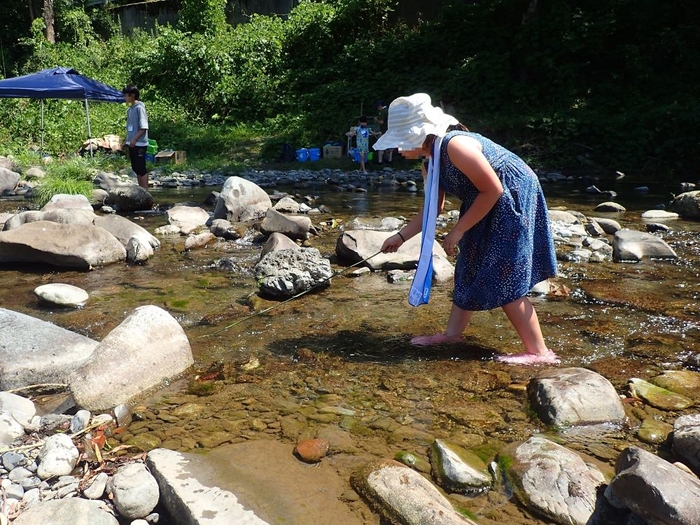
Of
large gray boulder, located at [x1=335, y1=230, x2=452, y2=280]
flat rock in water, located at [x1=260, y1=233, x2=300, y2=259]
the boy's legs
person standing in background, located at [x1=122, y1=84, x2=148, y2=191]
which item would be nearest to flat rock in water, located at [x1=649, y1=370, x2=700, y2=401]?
large gray boulder, located at [x1=335, y1=230, x2=452, y2=280]

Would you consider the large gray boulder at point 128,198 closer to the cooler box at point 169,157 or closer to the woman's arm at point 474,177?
the cooler box at point 169,157

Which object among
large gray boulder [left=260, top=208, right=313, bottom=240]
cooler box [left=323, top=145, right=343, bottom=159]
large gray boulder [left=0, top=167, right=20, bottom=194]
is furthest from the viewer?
cooler box [left=323, top=145, right=343, bottom=159]

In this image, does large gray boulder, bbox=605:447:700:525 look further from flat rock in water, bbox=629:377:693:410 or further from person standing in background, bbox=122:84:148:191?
person standing in background, bbox=122:84:148:191

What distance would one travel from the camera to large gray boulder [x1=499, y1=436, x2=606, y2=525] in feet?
7.11

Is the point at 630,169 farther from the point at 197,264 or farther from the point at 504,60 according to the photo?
the point at 197,264

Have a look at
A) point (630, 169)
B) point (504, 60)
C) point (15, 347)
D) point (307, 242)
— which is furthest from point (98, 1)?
point (15, 347)

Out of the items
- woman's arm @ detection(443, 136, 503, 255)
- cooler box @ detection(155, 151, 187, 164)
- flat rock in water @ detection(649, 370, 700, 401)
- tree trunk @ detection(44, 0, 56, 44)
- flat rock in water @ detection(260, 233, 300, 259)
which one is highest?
tree trunk @ detection(44, 0, 56, 44)

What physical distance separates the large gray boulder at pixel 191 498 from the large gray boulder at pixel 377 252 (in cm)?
340

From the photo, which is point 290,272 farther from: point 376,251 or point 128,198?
point 128,198

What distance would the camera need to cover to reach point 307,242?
23.4 ft

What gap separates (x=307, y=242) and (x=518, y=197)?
411 cm

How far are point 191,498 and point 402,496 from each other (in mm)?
759

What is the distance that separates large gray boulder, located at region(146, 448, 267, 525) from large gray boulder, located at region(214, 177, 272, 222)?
606cm

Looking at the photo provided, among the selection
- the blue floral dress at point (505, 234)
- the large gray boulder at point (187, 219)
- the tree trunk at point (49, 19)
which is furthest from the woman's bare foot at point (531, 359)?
the tree trunk at point (49, 19)
